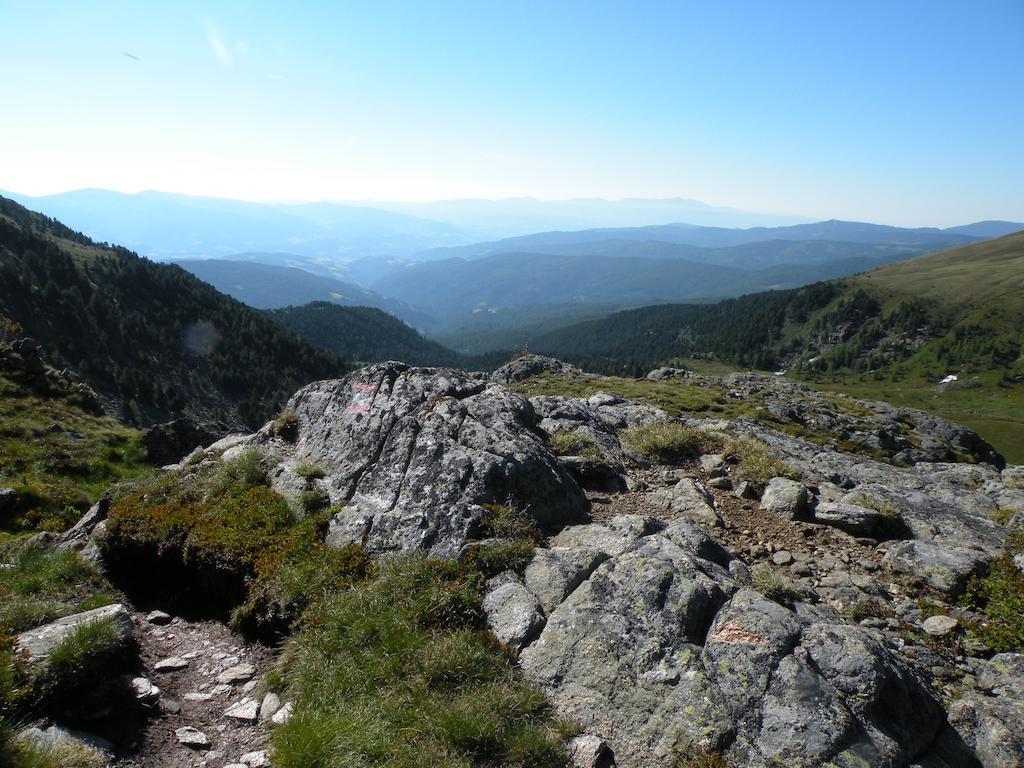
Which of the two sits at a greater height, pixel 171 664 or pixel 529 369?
pixel 171 664

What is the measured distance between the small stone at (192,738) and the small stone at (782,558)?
32.6ft

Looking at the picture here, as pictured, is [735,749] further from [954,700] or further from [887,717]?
[954,700]

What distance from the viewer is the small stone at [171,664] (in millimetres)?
7691

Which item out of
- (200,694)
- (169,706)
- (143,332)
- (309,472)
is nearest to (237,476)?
(309,472)

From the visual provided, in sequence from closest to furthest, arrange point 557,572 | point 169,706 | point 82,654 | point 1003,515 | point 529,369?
point 82,654 < point 169,706 < point 557,572 < point 1003,515 < point 529,369

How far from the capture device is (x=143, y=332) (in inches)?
4284

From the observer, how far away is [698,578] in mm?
7328

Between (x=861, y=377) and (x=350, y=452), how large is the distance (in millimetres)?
223285

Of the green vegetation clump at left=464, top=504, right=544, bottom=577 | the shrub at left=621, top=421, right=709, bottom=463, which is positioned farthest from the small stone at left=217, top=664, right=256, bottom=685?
the shrub at left=621, top=421, right=709, bottom=463

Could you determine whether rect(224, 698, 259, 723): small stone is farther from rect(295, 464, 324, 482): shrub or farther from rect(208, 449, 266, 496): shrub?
rect(208, 449, 266, 496): shrub

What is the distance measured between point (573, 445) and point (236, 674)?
8932mm

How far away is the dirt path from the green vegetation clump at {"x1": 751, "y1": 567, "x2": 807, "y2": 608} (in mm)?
7277

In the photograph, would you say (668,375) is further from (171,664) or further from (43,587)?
(43,587)

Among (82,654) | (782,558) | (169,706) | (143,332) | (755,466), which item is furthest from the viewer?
(143,332)
